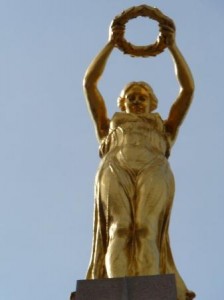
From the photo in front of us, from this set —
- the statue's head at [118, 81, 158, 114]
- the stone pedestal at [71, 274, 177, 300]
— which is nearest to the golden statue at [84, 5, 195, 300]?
the statue's head at [118, 81, 158, 114]

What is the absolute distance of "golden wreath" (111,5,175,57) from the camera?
1241 centimetres

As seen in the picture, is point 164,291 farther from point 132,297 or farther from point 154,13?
point 154,13

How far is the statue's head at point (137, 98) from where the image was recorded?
40.5 ft

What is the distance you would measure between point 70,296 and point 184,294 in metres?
1.65

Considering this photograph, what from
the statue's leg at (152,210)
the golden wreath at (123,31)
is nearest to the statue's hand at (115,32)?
the golden wreath at (123,31)

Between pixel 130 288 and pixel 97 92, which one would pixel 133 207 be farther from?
pixel 97 92

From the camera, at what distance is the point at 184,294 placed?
10.2 metres

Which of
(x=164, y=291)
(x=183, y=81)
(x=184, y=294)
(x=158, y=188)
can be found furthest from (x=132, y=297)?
(x=183, y=81)

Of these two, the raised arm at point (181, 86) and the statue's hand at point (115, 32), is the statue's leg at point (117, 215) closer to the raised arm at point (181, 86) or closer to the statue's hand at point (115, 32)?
the raised arm at point (181, 86)

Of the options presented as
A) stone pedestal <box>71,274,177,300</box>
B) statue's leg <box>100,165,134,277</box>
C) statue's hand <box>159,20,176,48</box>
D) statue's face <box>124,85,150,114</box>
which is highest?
statue's hand <box>159,20,176,48</box>

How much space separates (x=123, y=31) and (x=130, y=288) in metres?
5.18

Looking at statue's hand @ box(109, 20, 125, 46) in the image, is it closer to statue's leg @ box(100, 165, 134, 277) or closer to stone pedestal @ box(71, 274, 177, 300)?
statue's leg @ box(100, 165, 134, 277)

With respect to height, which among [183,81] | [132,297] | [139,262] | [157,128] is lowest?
[132,297]

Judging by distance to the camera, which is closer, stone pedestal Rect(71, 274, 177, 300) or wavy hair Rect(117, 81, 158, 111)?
stone pedestal Rect(71, 274, 177, 300)
